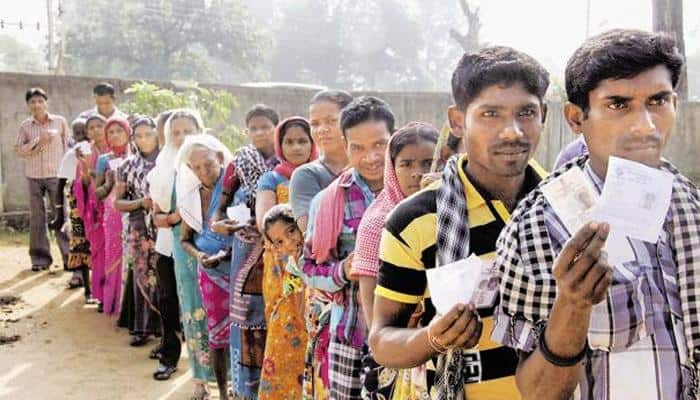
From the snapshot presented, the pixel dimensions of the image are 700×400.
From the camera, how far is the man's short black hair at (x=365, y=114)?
2639 millimetres

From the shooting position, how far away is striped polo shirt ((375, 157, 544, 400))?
151cm

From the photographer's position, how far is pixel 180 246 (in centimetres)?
437

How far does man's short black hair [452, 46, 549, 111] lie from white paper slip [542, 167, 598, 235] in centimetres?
41

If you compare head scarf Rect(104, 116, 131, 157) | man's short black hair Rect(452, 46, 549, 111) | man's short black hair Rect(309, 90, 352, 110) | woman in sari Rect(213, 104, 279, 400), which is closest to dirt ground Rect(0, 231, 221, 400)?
woman in sari Rect(213, 104, 279, 400)

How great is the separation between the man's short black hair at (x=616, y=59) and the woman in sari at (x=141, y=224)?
14.2ft

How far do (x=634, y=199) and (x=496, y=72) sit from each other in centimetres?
52

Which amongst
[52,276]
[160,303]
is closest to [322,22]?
[52,276]

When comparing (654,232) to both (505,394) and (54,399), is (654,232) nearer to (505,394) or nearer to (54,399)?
→ (505,394)

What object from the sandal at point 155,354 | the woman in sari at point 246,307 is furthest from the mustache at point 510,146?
the sandal at point 155,354

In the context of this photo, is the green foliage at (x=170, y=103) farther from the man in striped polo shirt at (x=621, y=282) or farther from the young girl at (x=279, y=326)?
the man in striped polo shirt at (x=621, y=282)

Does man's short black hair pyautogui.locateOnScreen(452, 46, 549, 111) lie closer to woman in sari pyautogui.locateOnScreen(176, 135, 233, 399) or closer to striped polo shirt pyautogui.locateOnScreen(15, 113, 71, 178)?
woman in sari pyautogui.locateOnScreen(176, 135, 233, 399)

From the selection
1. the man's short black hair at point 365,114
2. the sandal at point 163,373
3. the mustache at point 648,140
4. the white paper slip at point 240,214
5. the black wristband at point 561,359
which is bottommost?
the sandal at point 163,373

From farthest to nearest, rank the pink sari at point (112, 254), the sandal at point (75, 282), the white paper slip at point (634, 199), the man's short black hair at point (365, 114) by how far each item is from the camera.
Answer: the sandal at point (75, 282), the pink sari at point (112, 254), the man's short black hair at point (365, 114), the white paper slip at point (634, 199)

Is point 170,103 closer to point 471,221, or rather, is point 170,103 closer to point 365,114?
point 365,114
